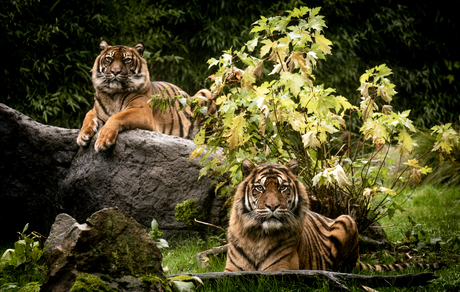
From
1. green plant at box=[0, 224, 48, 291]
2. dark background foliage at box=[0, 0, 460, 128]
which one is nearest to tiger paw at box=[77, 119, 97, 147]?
green plant at box=[0, 224, 48, 291]

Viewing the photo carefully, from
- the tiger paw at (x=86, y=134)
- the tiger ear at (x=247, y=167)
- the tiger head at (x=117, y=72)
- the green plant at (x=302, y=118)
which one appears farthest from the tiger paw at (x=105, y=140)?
the tiger ear at (x=247, y=167)

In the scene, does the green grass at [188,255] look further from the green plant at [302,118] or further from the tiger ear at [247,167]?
the tiger ear at [247,167]

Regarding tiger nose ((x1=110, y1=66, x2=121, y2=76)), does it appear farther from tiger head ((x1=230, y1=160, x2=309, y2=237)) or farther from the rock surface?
the rock surface

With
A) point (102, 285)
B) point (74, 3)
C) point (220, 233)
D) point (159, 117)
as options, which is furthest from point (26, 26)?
point (102, 285)

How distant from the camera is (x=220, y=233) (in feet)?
16.7

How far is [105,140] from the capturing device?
498cm

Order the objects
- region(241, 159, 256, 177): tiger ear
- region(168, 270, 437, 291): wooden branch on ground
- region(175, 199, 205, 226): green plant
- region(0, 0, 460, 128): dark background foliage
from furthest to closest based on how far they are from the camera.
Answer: region(0, 0, 460, 128): dark background foliage < region(175, 199, 205, 226): green plant < region(241, 159, 256, 177): tiger ear < region(168, 270, 437, 291): wooden branch on ground

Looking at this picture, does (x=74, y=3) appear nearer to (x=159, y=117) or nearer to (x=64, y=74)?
(x=64, y=74)

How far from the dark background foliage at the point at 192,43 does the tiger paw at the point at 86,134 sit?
83.9 inches

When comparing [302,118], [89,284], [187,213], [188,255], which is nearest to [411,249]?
[302,118]

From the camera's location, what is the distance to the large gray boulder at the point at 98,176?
506 cm

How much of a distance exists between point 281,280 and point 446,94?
8.68 metres

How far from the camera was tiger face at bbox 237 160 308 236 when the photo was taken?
3287 mm

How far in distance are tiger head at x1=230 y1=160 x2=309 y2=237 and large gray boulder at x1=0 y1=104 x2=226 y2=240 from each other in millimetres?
1581
